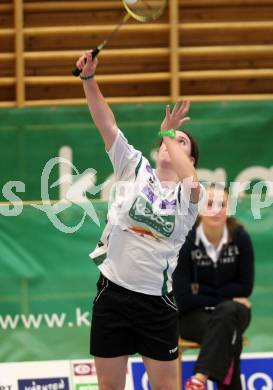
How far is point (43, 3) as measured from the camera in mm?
7082

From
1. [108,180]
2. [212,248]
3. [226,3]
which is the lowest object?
[212,248]

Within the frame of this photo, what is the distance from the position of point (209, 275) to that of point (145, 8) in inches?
56.3

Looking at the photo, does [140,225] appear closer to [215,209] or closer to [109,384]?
[109,384]

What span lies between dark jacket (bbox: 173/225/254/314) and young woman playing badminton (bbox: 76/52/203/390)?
0.98 metres

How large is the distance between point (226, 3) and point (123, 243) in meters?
4.38

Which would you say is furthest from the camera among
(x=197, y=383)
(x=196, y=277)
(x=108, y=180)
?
(x=108, y=180)

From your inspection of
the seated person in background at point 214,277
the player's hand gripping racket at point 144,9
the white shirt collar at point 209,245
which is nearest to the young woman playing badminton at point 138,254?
the player's hand gripping racket at point 144,9

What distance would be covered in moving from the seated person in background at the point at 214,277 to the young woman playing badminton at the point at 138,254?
0.91 meters

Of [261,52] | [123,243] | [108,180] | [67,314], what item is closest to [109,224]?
[123,243]

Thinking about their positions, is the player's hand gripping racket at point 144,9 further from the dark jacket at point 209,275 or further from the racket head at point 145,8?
the dark jacket at point 209,275

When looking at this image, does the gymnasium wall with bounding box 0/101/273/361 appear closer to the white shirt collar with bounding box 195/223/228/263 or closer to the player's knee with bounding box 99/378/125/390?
the white shirt collar with bounding box 195/223/228/263

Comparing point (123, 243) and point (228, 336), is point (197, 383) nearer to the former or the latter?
point (228, 336)

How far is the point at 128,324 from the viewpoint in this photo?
10.6ft

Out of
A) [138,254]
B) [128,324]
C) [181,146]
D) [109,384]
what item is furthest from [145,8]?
[109,384]
